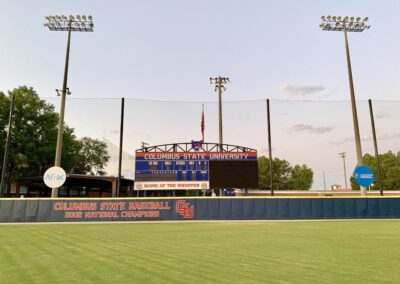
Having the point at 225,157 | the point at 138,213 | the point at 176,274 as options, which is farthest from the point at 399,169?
the point at 176,274

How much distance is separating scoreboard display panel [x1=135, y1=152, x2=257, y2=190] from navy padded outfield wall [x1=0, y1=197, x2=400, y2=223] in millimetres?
2244

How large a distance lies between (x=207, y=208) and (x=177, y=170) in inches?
163

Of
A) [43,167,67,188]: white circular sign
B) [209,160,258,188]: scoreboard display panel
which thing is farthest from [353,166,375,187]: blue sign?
[43,167,67,188]: white circular sign

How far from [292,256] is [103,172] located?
71.9 meters

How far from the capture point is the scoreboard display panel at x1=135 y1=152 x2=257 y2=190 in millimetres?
23266

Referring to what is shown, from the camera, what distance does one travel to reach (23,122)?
40781mm

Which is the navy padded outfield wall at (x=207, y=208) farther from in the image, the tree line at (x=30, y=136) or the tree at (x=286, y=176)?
the tree at (x=286, y=176)

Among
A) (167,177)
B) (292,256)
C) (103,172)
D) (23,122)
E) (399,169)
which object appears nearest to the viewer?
(292,256)

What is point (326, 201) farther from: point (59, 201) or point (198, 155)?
point (59, 201)

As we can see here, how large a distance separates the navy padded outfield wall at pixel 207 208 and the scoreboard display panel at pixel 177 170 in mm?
2244

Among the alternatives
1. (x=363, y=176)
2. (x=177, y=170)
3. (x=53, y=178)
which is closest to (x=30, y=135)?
(x=53, y=178)

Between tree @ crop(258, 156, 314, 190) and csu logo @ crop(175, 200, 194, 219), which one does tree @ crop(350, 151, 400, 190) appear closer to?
tree @ crop(258, 156, 314, 190)

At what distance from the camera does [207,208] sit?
69.2 feet

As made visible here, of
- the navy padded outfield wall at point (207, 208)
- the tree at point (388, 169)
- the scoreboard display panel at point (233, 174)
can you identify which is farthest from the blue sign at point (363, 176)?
the tree at point (388, 169)
